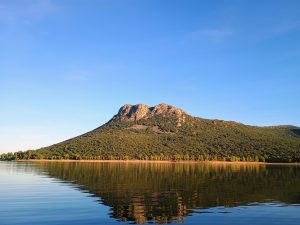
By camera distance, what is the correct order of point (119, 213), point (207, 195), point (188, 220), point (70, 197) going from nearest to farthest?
point (188, 220) < point (119, 213) < point (70, 197) < point (207, 195)

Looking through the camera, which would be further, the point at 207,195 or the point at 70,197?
the point at 207,195

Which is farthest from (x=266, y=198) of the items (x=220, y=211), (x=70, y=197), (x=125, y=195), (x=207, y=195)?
(x=70, y=197)

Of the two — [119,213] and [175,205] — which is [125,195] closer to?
[175,205]

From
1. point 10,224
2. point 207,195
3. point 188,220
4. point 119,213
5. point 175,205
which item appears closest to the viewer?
point 10,224

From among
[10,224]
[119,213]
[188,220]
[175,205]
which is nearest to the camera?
[10,224]

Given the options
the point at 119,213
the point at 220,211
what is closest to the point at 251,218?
the point at 220,211

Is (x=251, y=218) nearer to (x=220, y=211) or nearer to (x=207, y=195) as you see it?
(x=220, y=211)

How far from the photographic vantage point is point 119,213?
43.0m

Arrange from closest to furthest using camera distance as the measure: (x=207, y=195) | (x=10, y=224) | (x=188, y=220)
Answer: (x=10, y=224), (x=188, y=220), (x=207, y=195)

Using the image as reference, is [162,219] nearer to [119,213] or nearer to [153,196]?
[119,213]

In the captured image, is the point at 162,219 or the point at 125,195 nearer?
the point at 162,219

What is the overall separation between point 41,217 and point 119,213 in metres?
8.75

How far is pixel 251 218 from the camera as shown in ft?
136

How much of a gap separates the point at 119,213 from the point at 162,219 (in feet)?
19.0
